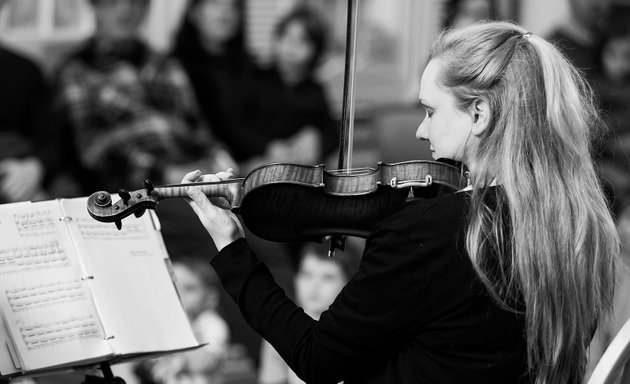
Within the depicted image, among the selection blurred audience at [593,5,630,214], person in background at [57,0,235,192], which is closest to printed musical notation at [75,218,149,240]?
person in background at [57,0,235,192]

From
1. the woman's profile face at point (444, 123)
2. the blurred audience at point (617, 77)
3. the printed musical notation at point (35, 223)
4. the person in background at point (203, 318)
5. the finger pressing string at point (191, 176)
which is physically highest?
the woman's profile face at point (444, 123)

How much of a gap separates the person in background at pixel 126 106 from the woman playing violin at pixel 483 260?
3028 millimetres

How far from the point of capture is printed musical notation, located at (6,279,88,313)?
225 centimetres

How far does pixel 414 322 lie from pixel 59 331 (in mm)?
899

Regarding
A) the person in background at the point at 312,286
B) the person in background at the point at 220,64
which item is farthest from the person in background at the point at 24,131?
the person in background at the point at 312,286

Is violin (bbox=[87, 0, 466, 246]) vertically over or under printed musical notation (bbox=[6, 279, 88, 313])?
over

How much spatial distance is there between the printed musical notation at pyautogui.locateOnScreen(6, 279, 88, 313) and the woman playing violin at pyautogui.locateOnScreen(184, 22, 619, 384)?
0.54m

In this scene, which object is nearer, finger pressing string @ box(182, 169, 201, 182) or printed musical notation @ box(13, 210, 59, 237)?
finger pressing string @ box(182, 169, 201, 182)

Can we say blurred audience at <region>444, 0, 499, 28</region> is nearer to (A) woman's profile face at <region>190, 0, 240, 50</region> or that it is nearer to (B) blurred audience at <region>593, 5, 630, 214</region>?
(B) blurred audience at <region>593, 5, 630, 214</region>

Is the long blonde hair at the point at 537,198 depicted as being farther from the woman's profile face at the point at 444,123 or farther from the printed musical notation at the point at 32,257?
the printed musical notation at the point at 32,257

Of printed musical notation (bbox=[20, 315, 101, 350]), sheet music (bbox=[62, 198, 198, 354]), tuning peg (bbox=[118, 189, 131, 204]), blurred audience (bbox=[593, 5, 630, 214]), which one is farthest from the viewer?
blurred audience (bbox=[593, 5, 630, 214])

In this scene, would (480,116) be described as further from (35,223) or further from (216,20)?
(216,20)

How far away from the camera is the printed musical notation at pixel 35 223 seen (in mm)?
2281

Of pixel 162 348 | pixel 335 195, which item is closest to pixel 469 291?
pixel 335 195
